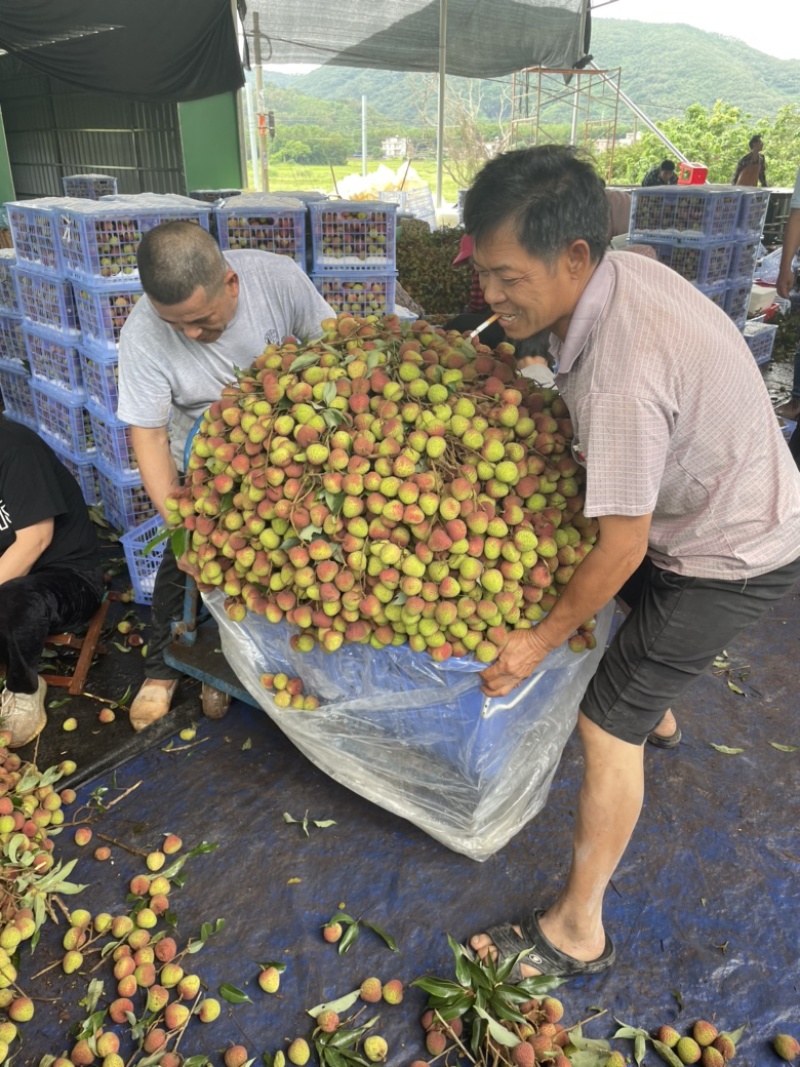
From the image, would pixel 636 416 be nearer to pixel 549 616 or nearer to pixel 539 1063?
pixel 549 616

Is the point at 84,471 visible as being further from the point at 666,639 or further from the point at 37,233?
the point at 666,639

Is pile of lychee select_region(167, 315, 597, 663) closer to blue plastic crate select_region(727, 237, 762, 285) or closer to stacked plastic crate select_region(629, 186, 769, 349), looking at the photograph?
stacked plastic crate select_region(629, 186, 769, 349)

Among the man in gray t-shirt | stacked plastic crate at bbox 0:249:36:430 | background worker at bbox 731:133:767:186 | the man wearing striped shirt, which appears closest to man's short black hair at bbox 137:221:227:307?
the man in gray t-shirt

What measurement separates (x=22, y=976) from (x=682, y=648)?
5.18 ft

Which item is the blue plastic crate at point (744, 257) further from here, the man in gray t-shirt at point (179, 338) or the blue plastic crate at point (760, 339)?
the man in gray t-shirt at point (179, 338)

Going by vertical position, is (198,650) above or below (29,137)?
below

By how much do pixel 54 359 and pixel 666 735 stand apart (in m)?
3.14

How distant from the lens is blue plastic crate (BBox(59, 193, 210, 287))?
10.3 feet

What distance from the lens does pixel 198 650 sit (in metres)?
2.39

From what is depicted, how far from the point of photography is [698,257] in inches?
197

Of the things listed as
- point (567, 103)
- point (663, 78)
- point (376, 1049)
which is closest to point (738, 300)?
point (376, 1049)

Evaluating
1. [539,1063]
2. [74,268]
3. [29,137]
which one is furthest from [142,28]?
[539,1063]

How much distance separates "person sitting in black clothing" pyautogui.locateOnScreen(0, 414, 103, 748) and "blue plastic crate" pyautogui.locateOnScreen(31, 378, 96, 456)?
1064mm

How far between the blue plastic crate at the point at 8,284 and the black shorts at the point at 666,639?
371 centimetres
